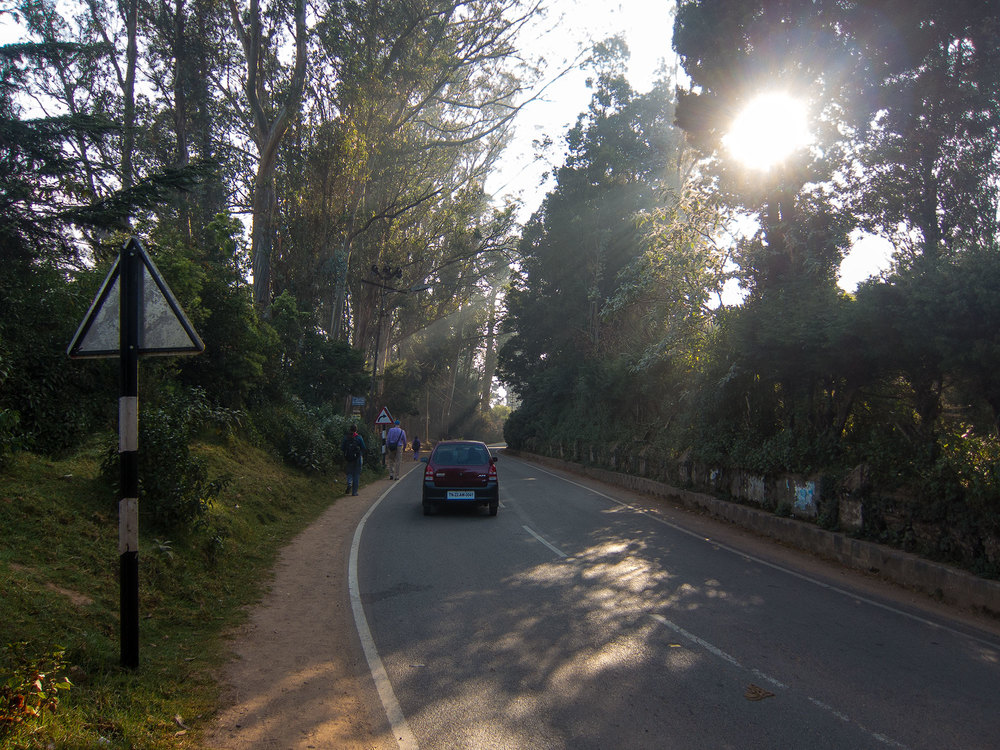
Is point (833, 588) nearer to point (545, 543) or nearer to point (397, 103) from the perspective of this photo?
point (545, 543)

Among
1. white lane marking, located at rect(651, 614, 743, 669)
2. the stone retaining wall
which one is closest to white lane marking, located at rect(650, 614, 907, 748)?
white lane marking, located at rect(651, 614, 743, 669)

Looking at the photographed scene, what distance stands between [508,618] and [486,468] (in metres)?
7.85

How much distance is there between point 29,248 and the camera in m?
11.4

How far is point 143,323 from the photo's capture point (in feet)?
15.9

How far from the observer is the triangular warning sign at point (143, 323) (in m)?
4.76

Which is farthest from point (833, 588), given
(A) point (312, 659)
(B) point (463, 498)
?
(B) point (463, 498)

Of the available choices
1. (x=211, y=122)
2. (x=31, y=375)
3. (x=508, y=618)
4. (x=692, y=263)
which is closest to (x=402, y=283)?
(x=211, y=122)

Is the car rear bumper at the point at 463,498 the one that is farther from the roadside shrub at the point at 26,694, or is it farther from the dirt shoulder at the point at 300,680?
the roadside shrub at the point at 26,694

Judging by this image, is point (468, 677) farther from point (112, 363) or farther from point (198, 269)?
point (198, 269)

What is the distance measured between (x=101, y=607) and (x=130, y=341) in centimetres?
268

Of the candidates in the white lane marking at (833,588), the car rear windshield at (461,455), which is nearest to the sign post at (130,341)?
the white lane marking at (833,588)

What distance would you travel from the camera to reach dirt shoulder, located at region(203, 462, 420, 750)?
4.29 m

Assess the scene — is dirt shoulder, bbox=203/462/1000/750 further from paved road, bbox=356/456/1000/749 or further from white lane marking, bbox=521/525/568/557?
white lane marking, bbox=521/525/568/557

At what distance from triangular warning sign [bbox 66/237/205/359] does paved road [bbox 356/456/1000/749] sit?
3.05 meters
